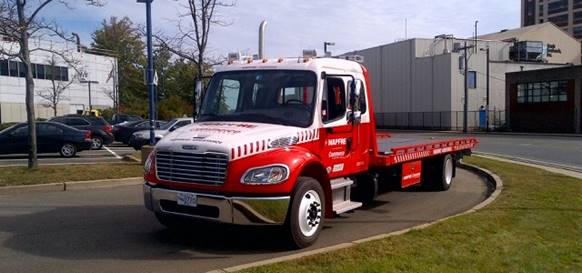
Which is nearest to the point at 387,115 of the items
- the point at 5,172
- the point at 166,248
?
the point at 5,172

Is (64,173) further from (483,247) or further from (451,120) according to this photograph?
(451,120)

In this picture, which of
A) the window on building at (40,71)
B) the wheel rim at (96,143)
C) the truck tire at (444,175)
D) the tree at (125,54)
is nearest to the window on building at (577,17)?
the tree at (125,54)

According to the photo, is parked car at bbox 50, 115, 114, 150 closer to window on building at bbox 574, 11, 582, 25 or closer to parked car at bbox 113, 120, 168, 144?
parked car at bbox 113, 120, 168, 144

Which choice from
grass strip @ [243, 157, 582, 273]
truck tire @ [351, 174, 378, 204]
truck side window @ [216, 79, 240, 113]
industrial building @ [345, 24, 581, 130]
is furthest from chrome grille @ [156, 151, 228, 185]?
industrial building @ [345, 24, 581, 130]

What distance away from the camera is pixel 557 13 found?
119500 millimetres

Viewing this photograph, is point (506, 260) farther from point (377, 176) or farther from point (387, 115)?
point (387, 115)

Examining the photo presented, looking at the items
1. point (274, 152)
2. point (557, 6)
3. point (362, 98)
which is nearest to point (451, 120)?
point (362, 98)

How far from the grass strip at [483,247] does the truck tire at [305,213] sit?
2.53ft

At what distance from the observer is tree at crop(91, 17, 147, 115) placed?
8669cm

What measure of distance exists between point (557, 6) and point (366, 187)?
412 feet

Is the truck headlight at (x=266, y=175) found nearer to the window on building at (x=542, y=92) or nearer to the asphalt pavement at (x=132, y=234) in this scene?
the asphalt pavement at (x=132, y=234)

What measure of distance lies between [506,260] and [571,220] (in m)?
2.89

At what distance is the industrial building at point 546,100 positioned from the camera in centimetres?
4619

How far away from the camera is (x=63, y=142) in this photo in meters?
21.7
